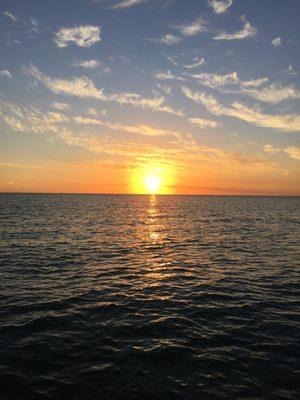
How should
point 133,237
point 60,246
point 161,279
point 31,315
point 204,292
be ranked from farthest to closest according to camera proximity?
1. point 133,237
2. point 60,246
3. point 161,279
4. point 204,292
5. point 31,315

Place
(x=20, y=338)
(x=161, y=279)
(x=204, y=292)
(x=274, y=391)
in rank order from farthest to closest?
(x=161, y=279)
(x=204, y=292)
(x=20, y=338)
(x=274, y=391)

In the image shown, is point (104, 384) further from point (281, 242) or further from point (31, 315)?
point (281, 242)

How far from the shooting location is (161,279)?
2258cm

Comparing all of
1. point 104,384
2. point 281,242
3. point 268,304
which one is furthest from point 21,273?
point 281,242

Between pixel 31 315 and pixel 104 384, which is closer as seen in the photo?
pixel 104 384

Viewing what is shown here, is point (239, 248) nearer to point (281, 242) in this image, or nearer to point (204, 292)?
point (281, 242)

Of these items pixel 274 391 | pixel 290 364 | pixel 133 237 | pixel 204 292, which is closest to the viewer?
pixel 274 391

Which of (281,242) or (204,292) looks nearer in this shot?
(204,292)

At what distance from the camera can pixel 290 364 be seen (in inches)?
451

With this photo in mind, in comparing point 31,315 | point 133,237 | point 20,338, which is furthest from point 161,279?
point 133,237

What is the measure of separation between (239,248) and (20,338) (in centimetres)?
2659

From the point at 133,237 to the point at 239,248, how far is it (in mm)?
15286

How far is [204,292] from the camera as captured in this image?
19.5m

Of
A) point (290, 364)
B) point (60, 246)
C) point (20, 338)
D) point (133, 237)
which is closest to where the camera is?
point (290, 364)
